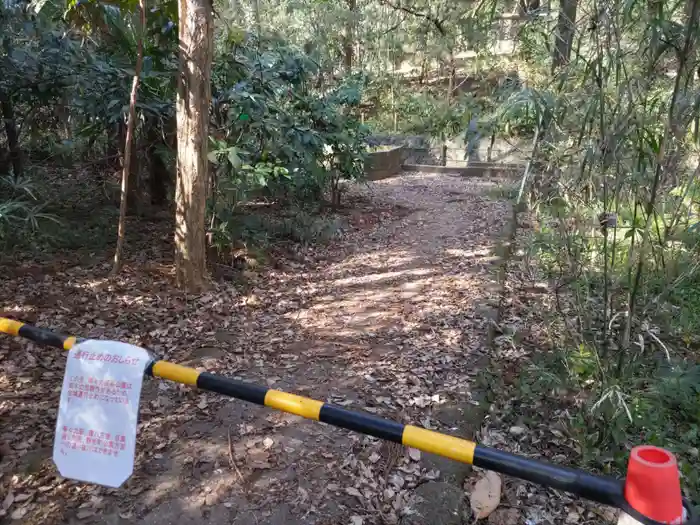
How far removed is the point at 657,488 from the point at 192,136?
4.19 metres

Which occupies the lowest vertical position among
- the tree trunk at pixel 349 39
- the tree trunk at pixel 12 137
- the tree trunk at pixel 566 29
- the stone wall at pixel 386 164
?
the stone wall at pixel 386 164

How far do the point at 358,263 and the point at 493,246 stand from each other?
6.20ft

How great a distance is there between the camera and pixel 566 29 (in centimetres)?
318

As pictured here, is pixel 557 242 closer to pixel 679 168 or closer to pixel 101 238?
pixel 679 168

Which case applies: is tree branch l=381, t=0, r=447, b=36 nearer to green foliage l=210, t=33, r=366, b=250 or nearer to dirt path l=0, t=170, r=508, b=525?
green foliage l=210, t=33, r=366, b=250

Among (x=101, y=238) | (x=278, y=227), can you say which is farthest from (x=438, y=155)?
(x=101, y=238)

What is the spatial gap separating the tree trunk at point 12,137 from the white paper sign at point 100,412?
15.0ft

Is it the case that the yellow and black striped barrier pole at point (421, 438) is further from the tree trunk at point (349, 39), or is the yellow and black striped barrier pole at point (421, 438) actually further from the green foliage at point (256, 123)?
the tree trunk at point (349, 39)

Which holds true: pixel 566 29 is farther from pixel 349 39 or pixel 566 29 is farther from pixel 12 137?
pixel 349 39

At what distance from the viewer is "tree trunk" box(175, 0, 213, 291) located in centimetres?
439

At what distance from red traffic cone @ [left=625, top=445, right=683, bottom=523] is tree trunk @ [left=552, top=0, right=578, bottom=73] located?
232cm

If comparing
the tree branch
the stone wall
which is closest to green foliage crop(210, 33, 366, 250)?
the tree branch

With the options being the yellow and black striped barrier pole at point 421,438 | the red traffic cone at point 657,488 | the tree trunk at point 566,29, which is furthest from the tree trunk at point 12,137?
the red traffic cone at point 657,488

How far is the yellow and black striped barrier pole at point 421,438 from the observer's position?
1421 millimetres
